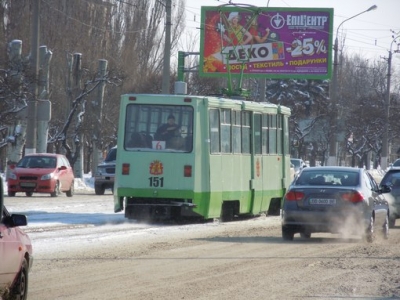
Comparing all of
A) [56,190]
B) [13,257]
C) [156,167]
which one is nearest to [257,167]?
[156,167]

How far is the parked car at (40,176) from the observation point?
124ft

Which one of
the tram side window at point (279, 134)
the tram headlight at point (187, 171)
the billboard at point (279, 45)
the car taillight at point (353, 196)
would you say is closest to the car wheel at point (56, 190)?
the tram side window at point (279, 134)

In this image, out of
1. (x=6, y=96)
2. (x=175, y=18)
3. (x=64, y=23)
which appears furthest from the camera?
(x=175, y=18)

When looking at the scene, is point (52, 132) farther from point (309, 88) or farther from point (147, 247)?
point (147, 247)

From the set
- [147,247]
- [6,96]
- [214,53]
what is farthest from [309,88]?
[147,247]

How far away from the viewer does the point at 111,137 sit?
6500 centimetres

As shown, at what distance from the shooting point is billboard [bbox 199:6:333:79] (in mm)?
50031

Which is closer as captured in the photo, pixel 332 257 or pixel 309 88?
pixel 332 257

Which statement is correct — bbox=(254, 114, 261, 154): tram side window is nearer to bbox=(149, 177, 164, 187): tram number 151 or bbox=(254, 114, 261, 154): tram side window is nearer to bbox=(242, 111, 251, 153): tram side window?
bbox=(242, 111, 251, 153): tram side window

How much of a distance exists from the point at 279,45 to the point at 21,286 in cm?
4074

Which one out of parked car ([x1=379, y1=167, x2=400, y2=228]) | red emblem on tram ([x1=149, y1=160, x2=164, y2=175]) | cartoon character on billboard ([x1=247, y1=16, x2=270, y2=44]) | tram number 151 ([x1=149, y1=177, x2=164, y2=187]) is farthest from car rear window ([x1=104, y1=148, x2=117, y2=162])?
tram number 151 ([x1=149, y1=177, x2=164, y2=187])

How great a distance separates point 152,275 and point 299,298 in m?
2.53

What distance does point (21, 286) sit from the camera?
1027cm

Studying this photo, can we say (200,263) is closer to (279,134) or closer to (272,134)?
(272,134)
